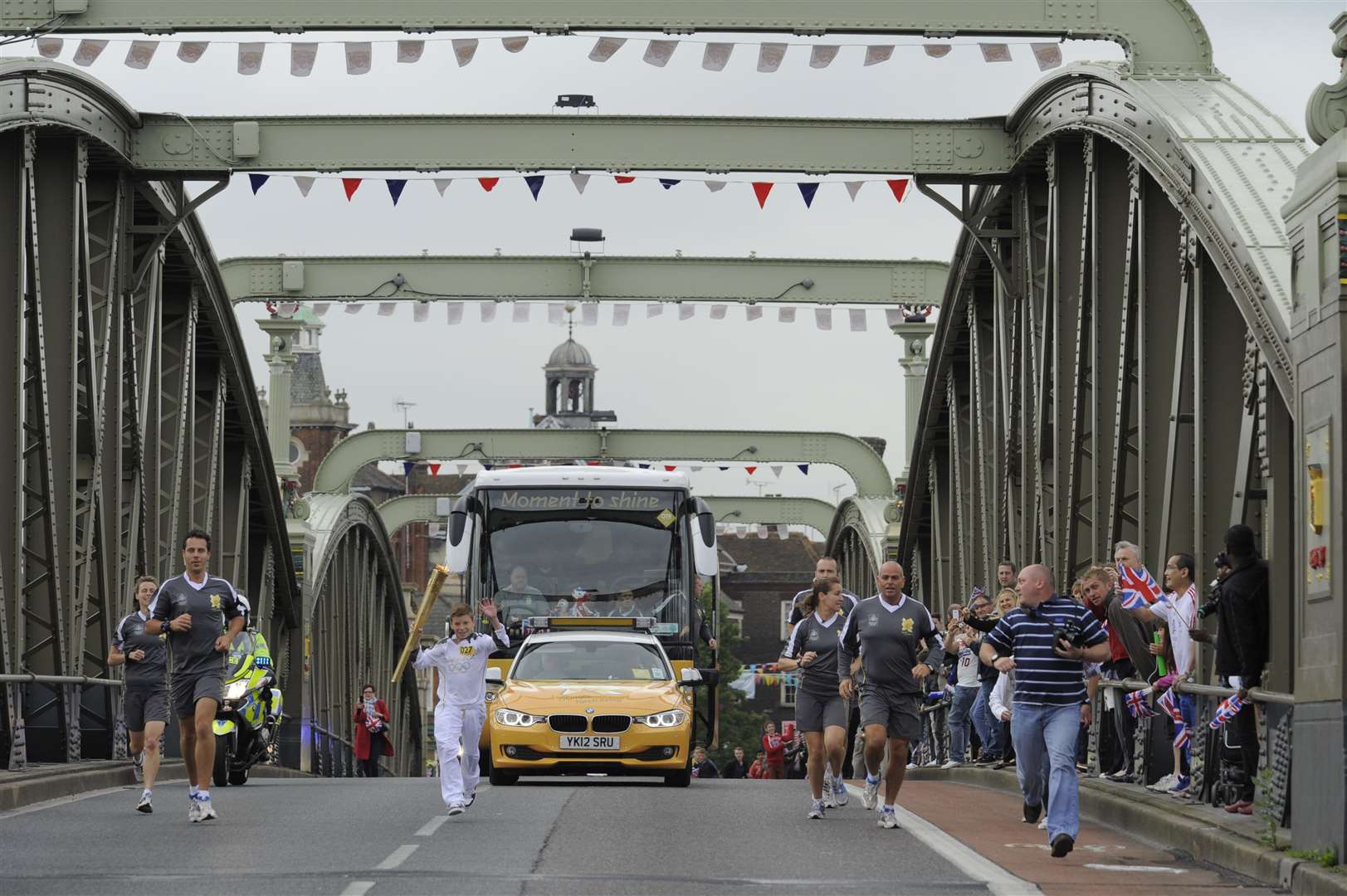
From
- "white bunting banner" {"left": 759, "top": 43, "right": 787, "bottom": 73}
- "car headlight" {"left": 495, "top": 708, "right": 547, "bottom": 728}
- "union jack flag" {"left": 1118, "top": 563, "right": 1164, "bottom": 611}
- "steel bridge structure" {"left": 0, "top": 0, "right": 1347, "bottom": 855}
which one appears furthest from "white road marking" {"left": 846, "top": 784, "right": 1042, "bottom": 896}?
"white bunting banner" {"left": 759, "top": 43, "right": 787, "bottom": 73}

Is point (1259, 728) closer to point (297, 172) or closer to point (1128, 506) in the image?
point (1128, 506)

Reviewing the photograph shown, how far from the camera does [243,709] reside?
67.1ft

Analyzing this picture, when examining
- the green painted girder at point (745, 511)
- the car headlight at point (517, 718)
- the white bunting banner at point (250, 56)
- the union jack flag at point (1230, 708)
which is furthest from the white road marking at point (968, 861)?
the green painted girder at point (745, 511)

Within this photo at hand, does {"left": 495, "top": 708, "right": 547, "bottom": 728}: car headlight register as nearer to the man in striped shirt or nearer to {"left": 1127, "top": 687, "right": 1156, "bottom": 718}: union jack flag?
{"left": 1127, "top": 687, "right": 1156, "bottom": 718}: union jack flag

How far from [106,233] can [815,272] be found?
1094 centimetres

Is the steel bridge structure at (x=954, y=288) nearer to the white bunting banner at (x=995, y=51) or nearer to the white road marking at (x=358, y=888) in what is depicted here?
the white bunting banner at (x=995, y=51)

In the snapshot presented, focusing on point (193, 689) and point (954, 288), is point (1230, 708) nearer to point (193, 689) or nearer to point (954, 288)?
point (193, 689)

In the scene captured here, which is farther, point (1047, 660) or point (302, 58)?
point (302, 58)

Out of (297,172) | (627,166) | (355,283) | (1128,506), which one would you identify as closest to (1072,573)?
(1128,506)

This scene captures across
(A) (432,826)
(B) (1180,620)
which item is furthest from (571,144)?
(A) (432,826)

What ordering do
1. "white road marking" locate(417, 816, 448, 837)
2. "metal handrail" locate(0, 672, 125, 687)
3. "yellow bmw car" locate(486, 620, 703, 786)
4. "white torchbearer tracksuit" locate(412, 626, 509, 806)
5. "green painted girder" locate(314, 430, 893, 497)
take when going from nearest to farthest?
"white road marking" locate(417, 816, 448, 837)
"white torchbearer tracksuit" locate(412, 626, 509, 806)
"metal handrail" locate(0, 672, 125, 687)
"yellow bmw car" locate(486, 620, 703, 786)
"green painted girder" locate(314, 430, 893, 497)

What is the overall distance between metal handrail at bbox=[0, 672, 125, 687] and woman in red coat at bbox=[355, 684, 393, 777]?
1448 centimetres

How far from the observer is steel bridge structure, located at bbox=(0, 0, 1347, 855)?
15.6m

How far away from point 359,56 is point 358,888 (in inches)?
476
